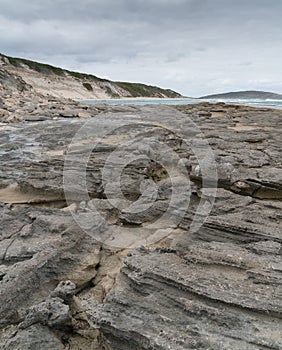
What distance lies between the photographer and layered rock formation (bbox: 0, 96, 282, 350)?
4.29 meters

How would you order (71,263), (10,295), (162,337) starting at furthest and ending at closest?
(71,263) → (10,295) → (162,337)

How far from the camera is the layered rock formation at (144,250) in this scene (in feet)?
14.1

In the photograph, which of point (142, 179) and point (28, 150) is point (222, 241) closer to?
point (142, 179)

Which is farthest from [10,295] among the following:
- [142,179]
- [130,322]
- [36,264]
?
[142,179]

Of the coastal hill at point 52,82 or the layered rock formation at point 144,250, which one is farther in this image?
the coastal hill at point 52,82

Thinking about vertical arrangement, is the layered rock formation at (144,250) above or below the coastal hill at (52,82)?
below

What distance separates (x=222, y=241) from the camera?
6168 mm

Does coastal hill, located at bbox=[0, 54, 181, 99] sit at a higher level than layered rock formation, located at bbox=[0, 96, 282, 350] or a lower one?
higher

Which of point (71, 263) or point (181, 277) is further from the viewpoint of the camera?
point (71, 263)

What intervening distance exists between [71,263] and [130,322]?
2151 mm

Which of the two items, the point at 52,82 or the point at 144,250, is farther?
the point at 52,82

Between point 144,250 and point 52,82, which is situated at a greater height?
point 52,82

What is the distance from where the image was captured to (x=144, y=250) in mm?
5699

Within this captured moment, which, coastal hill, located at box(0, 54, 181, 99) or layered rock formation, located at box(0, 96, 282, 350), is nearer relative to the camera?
layered rock formation, located at box(0, 96, 282, 350)
